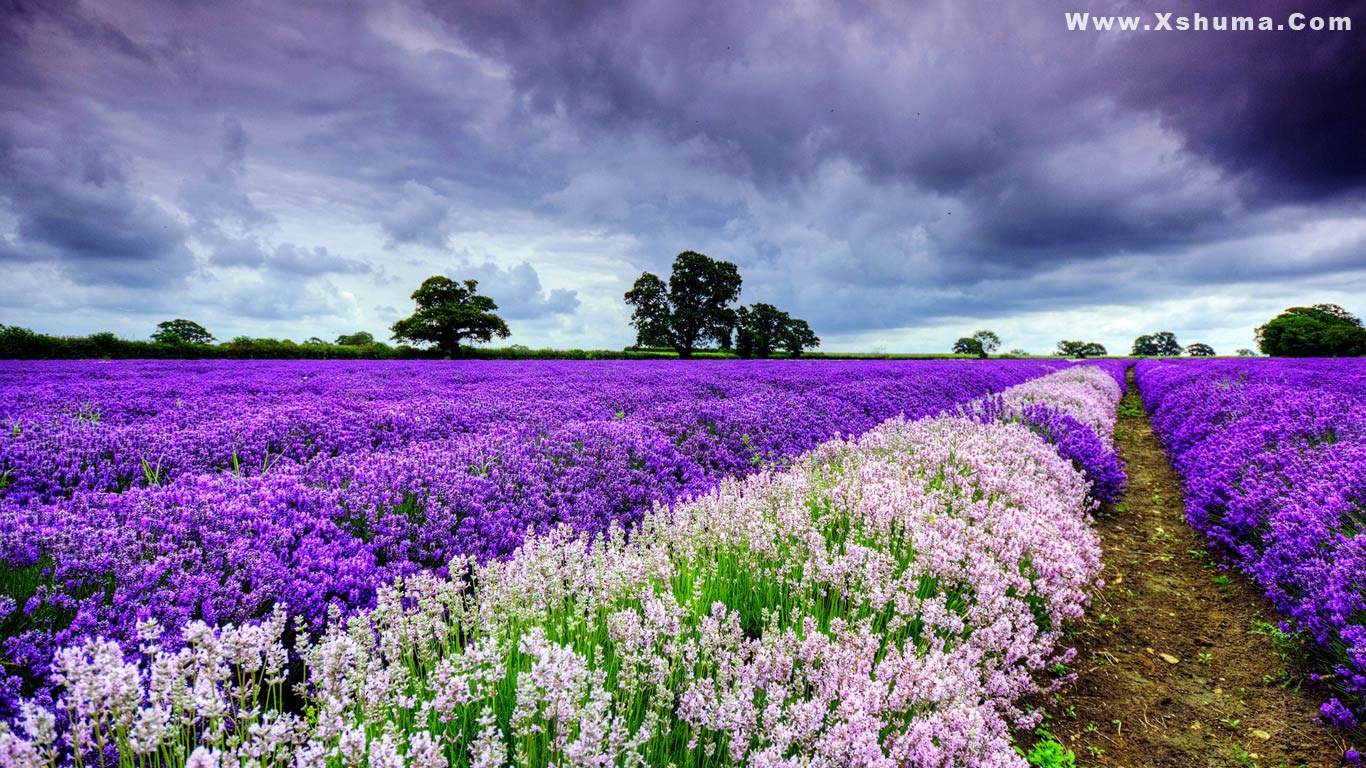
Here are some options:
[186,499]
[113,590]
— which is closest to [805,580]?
[113,590]

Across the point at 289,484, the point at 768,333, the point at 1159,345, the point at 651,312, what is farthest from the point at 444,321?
the point at 1159,345

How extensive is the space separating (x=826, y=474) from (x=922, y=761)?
3264mm

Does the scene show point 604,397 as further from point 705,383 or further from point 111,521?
point 111,521

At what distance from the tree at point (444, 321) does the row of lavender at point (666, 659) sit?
41214 millimetres

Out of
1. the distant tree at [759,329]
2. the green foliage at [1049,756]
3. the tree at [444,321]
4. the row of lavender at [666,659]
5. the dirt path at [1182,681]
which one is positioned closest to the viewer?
the row of lavender at [666,659]

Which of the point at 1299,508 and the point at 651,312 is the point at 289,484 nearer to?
the point at 1299,508

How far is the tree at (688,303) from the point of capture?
157 feet

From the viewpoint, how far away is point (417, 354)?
37.4 metres

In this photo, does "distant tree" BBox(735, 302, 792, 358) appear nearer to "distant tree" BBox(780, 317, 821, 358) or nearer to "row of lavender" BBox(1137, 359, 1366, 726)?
"distant tree" BBox(780, 317, 821, 358)

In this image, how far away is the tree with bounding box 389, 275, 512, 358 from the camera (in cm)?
A: 4272

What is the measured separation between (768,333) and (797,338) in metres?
3.24

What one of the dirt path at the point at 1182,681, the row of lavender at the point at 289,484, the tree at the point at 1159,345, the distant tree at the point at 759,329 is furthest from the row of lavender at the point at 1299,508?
the tree at the point at 1159,345

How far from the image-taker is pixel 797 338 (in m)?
52.0

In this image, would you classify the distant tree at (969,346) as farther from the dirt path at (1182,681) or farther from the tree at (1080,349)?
the dirt path at (1182,681)
